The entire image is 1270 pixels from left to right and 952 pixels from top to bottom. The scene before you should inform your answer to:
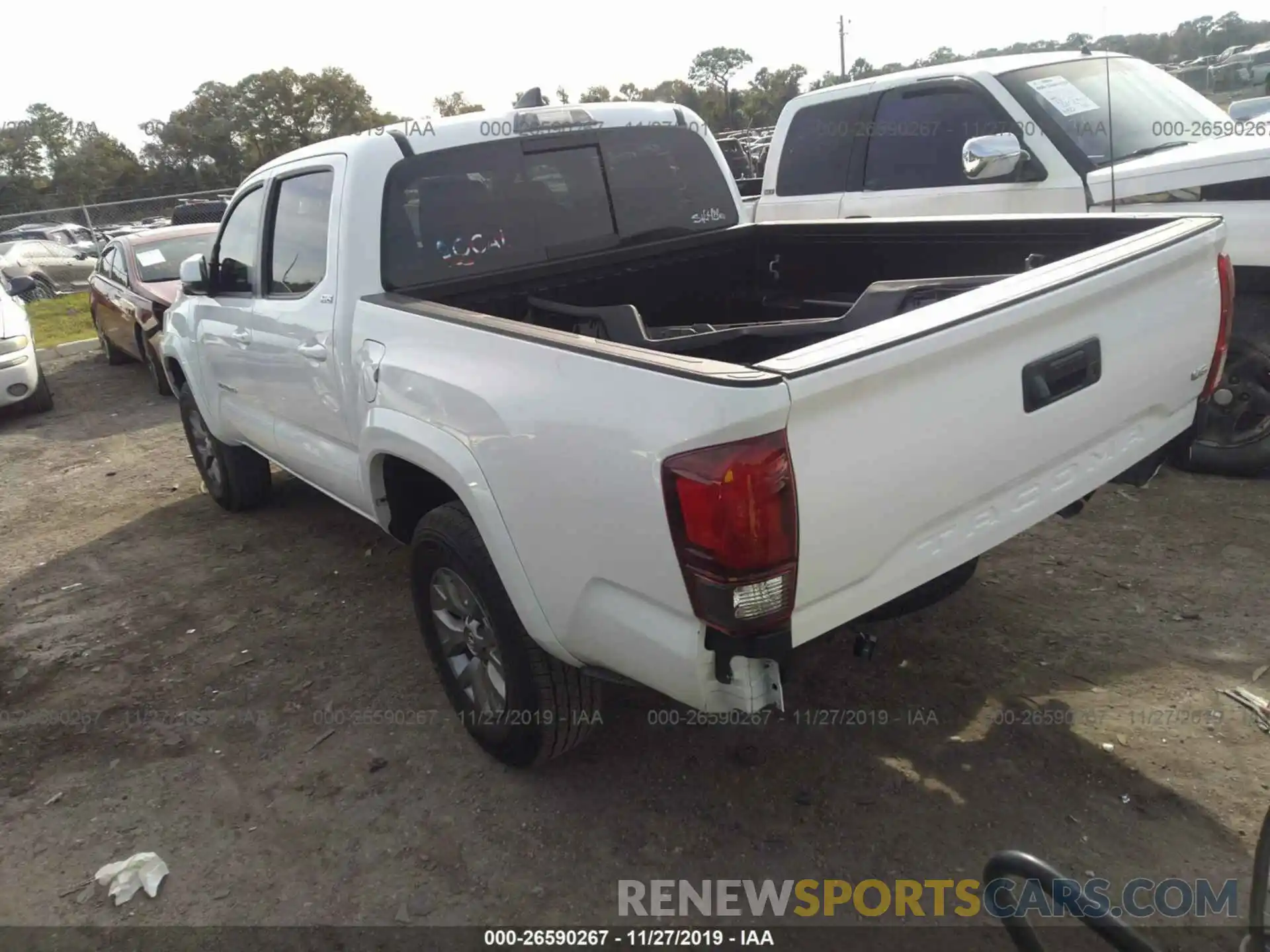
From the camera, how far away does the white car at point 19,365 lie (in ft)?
28.0

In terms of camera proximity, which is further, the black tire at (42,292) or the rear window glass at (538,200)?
the black tire at (42,292)

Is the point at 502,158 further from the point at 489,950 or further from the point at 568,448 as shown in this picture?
the point at 489,950

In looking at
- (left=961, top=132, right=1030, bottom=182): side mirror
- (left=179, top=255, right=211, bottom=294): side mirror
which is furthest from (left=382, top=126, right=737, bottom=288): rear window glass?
(left=179, top=255, right=211, bottom=294): side mirror

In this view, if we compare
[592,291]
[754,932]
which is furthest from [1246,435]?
[754,932]

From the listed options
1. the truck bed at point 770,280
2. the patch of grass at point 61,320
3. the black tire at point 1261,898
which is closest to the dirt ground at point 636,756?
the black tire at point 1261,898

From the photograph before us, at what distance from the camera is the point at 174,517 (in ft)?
19.9

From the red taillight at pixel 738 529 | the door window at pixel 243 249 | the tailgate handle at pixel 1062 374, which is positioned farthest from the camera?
the door window at pixel 243 249

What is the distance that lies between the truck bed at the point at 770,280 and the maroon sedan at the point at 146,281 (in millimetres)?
6066

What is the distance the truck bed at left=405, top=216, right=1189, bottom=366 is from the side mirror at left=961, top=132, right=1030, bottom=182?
1.23 metres

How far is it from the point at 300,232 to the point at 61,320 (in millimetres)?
12255

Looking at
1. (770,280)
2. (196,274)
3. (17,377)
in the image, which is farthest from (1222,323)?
(17,377)

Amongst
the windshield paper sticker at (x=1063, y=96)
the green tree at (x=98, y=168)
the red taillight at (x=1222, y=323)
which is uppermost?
the green tree at (x=98, y=168)

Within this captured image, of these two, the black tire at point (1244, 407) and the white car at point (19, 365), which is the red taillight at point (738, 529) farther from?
the white car at point (19, 365)

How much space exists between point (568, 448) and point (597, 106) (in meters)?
2.29
